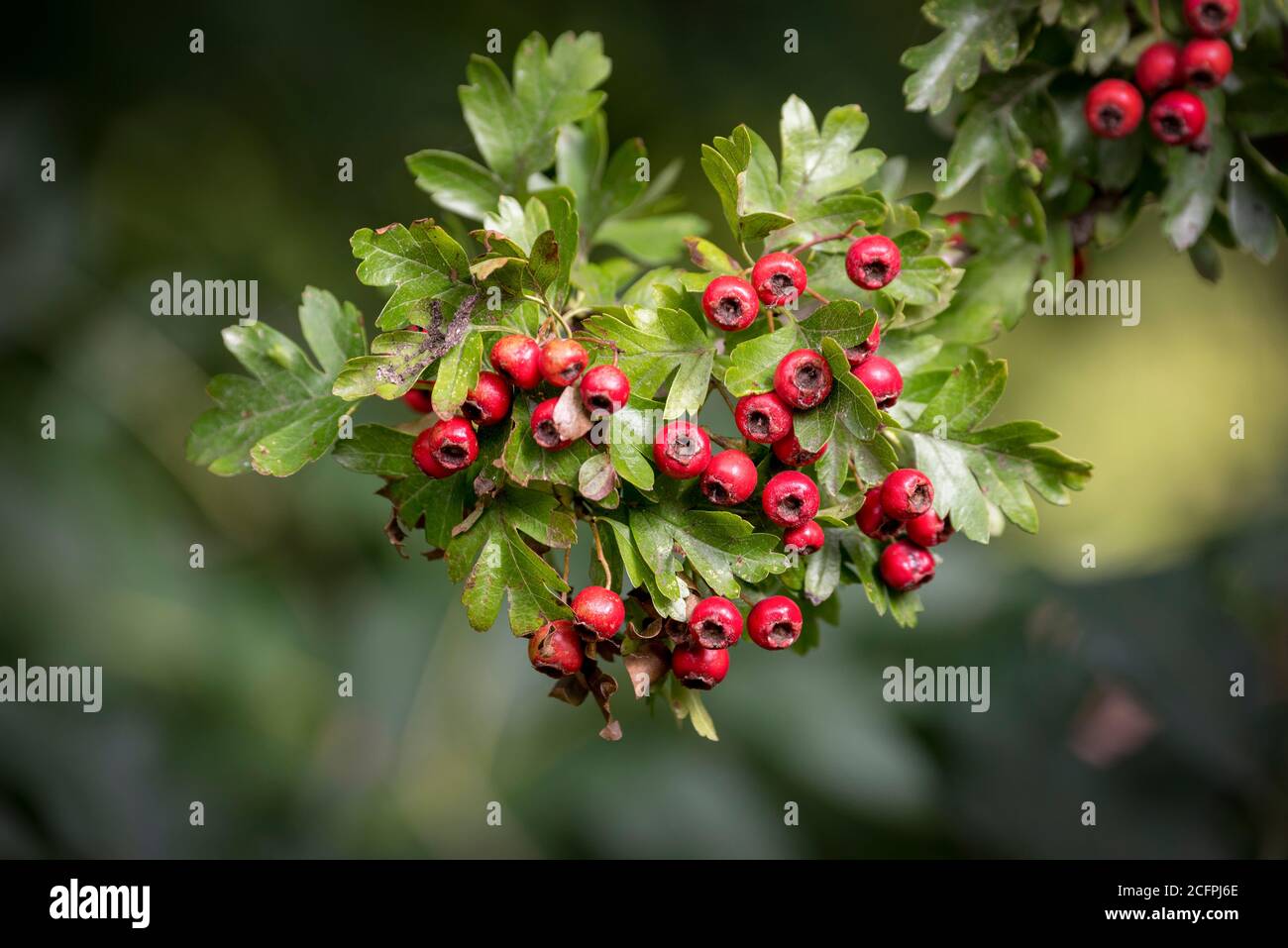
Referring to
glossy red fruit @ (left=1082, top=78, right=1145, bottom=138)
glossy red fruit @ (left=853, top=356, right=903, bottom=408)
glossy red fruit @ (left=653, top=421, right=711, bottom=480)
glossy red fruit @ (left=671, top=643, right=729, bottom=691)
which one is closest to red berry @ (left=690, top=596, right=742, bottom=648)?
glossy red fruit @ (left=671, top=643, right=729, bottom=691)

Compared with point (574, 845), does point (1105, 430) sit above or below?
above

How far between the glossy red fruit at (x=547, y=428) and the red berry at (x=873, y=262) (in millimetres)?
332

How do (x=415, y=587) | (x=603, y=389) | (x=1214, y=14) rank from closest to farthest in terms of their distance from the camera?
(x=603, y=389)
(x=1214, y=14)
(x=415, y=587)

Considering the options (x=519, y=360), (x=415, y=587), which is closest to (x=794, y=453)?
(x=519, y=360)

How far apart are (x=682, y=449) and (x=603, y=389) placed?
96 millimetres

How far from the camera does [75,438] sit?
271 centimetres

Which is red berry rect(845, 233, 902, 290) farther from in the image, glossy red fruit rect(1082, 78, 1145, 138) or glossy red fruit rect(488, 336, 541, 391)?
glossy red fruit rect(1082, 78, 1145, 138)

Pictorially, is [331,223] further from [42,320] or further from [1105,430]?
[1105,430]

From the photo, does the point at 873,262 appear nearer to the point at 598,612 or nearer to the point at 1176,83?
the point at 598,612

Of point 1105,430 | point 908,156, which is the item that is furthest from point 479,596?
point 1105,430

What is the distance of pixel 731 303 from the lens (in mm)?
1024

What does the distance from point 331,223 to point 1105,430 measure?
2.25 metres
